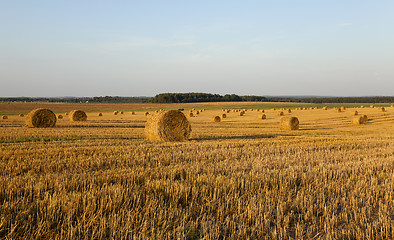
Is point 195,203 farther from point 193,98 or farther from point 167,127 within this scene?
point 193,98

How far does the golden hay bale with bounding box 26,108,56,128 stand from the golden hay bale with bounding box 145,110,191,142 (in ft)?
43.2

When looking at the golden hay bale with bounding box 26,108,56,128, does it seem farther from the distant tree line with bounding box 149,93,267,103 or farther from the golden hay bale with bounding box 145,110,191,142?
the distant tree line with bounding box 149,93,267,103

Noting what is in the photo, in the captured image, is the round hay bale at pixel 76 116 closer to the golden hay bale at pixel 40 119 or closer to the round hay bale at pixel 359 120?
the golden hay bale at pixel 40 119

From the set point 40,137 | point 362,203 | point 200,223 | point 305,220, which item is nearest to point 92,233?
point 200,223

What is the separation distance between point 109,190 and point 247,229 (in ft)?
7.99

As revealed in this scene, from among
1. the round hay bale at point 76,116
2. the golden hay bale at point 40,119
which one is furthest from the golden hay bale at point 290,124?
the round hay bale at point 76,116

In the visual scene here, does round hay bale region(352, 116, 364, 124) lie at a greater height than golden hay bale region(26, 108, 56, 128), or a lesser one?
lesser

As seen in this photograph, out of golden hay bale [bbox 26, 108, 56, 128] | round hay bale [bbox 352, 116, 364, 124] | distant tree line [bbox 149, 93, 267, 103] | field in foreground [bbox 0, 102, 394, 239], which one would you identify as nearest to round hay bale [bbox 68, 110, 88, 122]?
golden hay bale [bbox 26, 108, 56, 128]

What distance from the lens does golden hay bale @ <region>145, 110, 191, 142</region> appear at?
16406 mm

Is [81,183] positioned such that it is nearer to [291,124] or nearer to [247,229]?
[247,229]

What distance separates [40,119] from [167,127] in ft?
47.4

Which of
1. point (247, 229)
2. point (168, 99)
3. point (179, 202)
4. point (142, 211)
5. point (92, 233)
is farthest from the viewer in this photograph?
point (168, 99)

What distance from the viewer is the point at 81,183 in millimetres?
6023

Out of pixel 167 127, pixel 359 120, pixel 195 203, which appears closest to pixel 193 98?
pixel 359 120
